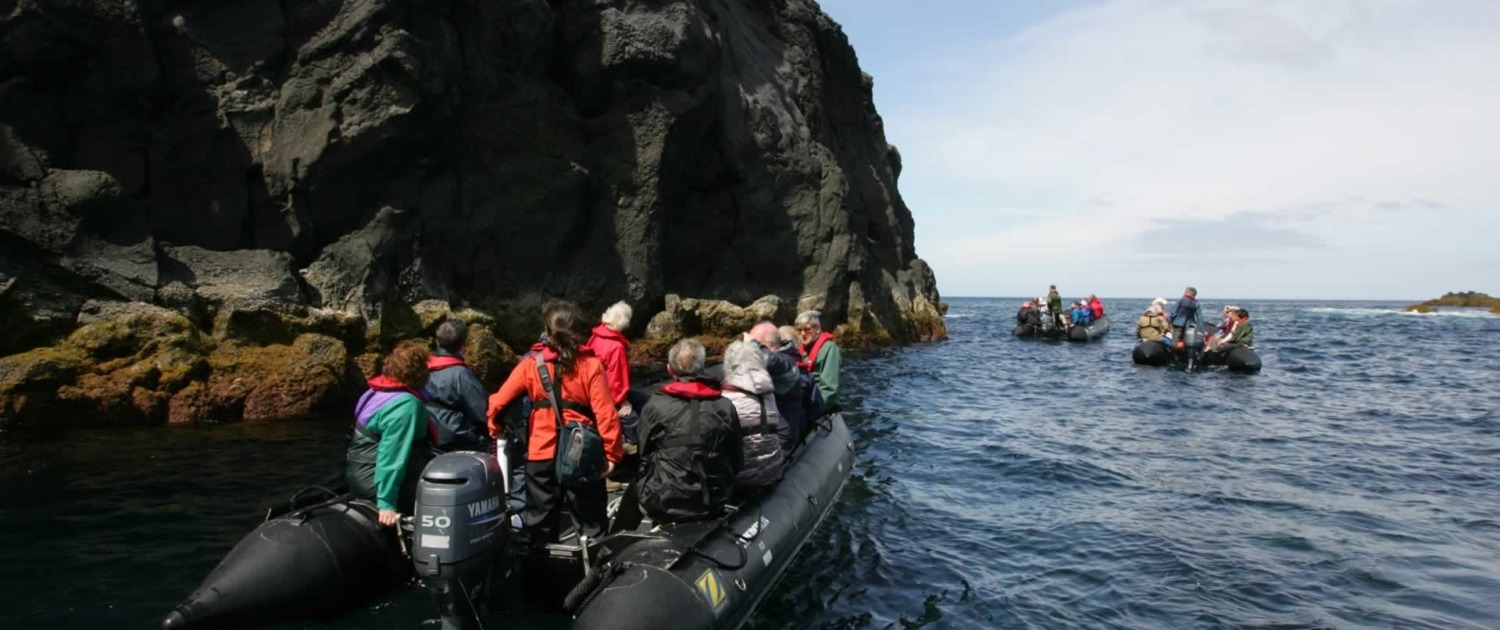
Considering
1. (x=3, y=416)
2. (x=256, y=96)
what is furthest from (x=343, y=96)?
(x=3, y=416)

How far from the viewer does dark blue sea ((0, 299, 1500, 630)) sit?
274 inches

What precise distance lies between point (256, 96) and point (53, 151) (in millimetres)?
3567

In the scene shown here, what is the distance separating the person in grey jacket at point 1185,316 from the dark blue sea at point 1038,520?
7.99 meters

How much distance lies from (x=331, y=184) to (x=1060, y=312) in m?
30.7

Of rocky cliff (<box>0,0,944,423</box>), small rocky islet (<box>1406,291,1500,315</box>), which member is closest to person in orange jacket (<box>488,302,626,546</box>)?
rocky cliff (<box>0,0,944,423</box>)

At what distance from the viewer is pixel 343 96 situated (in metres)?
17.2

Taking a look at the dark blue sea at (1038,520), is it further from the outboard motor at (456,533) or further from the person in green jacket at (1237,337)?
the person in green jacket at (1237,337)

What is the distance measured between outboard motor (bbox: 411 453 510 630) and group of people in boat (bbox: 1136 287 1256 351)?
23.5 m

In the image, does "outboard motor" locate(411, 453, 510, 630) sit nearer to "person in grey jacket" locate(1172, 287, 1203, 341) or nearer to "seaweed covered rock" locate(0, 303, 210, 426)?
"seaweed covered rock" locate(0, 303, 210, 426)

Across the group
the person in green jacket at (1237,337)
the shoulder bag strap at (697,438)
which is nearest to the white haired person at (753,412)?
the shoulder bag strap at (697,438)

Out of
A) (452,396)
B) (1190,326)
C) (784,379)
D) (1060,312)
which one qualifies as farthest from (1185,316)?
(452,396)

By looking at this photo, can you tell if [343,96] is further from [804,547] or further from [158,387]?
[804,547]

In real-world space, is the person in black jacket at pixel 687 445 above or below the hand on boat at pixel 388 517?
above

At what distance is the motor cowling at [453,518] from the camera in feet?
17.0
